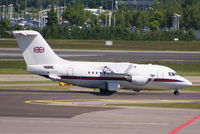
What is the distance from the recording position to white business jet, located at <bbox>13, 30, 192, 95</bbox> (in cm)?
4938

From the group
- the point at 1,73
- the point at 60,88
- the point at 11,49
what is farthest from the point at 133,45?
the point at 60,88

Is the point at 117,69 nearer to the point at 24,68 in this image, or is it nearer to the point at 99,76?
the point at 99,76

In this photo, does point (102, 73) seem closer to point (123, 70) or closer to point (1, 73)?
point (123, 70)

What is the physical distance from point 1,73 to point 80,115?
1134 inches

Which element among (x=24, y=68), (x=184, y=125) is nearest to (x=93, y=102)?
(x=184, y=125)

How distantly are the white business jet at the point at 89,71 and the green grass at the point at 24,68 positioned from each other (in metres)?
18.3

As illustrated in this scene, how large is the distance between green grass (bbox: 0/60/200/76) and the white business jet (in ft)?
A: 60.0

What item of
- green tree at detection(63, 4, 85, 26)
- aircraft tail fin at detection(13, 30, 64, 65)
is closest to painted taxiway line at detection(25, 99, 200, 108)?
aircraft tail fin at detection(13, 30, 64, 65)

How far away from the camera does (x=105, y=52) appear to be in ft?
313

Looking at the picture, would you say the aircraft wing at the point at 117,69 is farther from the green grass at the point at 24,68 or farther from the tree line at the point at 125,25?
the tree line at the point at 125,25

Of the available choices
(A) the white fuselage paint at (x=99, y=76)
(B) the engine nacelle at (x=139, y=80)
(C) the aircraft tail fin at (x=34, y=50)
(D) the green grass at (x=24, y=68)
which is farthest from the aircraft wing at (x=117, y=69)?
(D) the green grass at (x=24, y=68)

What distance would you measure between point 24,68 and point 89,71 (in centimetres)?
2383

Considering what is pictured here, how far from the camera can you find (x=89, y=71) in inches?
1961

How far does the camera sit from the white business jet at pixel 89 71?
49.4m
